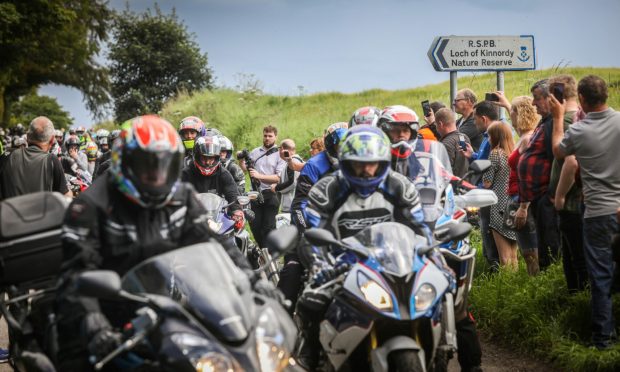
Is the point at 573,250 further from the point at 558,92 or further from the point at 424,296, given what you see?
the point at 424,296

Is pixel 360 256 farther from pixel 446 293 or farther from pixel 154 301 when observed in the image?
pixel 154 301

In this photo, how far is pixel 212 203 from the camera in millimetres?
8914

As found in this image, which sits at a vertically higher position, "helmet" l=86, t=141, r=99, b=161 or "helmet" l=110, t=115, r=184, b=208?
"helmet" l=110, t=115, r=184, b=208

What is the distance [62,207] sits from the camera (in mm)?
5383

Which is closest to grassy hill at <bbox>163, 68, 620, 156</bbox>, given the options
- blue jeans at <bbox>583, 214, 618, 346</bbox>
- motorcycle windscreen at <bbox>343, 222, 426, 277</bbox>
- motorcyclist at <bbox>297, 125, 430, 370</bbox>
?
blue jeans at <bbox>583, 214, 618, 346</bbox>

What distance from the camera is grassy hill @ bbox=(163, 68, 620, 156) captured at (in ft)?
85.0

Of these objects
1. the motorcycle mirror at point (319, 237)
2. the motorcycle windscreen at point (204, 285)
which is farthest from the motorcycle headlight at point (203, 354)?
the motorcycle mirror at point (319, 237)

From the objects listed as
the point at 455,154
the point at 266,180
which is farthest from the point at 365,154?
the point at 266,180

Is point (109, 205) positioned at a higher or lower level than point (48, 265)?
higher

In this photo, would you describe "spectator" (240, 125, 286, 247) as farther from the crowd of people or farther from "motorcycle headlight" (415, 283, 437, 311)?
"motorcycle headlight" (415, 283, 437, 311)

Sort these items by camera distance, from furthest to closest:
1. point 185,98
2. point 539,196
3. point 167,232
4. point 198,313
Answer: point 185,98, point 539,196, point 167,232, point 198,313

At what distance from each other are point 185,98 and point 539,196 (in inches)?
1371

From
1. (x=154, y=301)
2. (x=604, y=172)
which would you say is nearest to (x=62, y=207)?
(x=154, y=301)

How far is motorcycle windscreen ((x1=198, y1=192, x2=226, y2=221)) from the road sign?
3.59m
